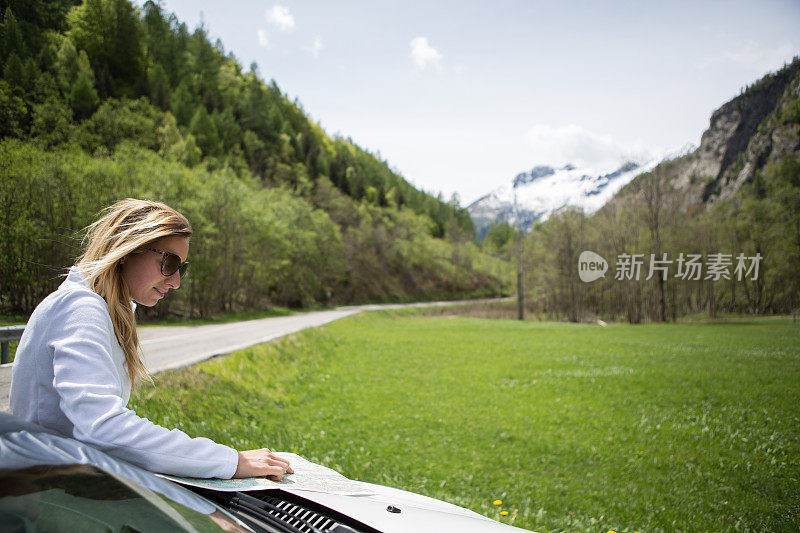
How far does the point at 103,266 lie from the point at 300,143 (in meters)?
85.8

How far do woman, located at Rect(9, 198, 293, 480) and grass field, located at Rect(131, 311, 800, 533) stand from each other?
147 inches

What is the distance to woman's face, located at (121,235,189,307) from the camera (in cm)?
194

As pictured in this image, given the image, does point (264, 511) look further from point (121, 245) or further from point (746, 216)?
point (746, 216)

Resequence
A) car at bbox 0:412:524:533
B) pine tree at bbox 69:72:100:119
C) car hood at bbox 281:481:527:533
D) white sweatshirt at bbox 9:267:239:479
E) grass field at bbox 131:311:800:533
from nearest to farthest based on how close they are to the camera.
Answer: car at bbox 0:412:524:533
white sweatshirt at bbox 9:267:239:479
car hood at bbox 281:481:527:533
grass field at bbox 131:311:800:533
pine tree at bbox 69:72:100:119

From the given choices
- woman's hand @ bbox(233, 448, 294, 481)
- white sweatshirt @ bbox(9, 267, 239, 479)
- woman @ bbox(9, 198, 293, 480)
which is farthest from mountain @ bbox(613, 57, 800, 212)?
white sweatshirt @ bbox(9, 267, 239, 479)

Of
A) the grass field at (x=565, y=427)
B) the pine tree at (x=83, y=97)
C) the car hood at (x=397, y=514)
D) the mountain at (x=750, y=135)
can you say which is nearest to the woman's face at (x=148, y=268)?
the car hood at (x=397, y=514)

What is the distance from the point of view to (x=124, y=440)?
1.47 metres

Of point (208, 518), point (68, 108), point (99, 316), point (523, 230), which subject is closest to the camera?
point (208, 518)

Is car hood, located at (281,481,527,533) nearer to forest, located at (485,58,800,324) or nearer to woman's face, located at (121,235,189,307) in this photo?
woman's face, located at (121,235,189,307)

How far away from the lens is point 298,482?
6.43 feet

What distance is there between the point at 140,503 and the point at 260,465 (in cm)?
61

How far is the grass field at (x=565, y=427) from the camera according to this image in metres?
4.57

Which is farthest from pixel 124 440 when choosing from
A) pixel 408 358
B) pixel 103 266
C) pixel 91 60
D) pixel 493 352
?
pixel 493 352

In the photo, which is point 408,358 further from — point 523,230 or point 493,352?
point 523,230
